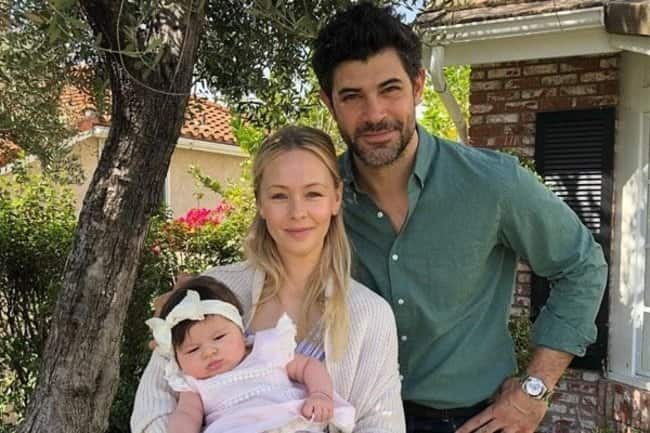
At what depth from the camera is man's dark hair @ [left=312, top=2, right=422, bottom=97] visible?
222cm

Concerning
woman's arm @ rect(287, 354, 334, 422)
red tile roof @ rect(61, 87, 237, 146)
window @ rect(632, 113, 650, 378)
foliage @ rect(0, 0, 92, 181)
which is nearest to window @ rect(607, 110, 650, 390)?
window @ rect(632, 113, 650, 378)

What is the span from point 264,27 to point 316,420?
2.81 metres

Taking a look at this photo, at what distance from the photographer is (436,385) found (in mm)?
2199

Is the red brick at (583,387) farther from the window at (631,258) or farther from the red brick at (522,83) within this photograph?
the red brick at (522,83)

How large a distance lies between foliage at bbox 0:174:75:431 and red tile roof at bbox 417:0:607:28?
3.52 meters

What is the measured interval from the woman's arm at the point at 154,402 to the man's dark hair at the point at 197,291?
0.32 ft

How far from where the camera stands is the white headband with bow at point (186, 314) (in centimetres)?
202

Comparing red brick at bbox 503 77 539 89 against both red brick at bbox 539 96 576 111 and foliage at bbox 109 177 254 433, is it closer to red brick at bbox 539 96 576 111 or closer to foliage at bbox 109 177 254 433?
red brick at bbox 539 96 576 111

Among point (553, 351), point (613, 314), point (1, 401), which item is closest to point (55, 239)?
point (1, 401)

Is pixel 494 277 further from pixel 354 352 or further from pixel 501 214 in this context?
pixel 354 352

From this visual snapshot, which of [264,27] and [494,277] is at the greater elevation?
[264,27]

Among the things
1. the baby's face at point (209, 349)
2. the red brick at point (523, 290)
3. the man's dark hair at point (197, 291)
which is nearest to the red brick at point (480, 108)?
the red brick at point (523, 290)

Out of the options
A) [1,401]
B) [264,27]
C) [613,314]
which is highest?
[264,27]

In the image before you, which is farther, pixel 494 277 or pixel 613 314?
pixel 613 314
